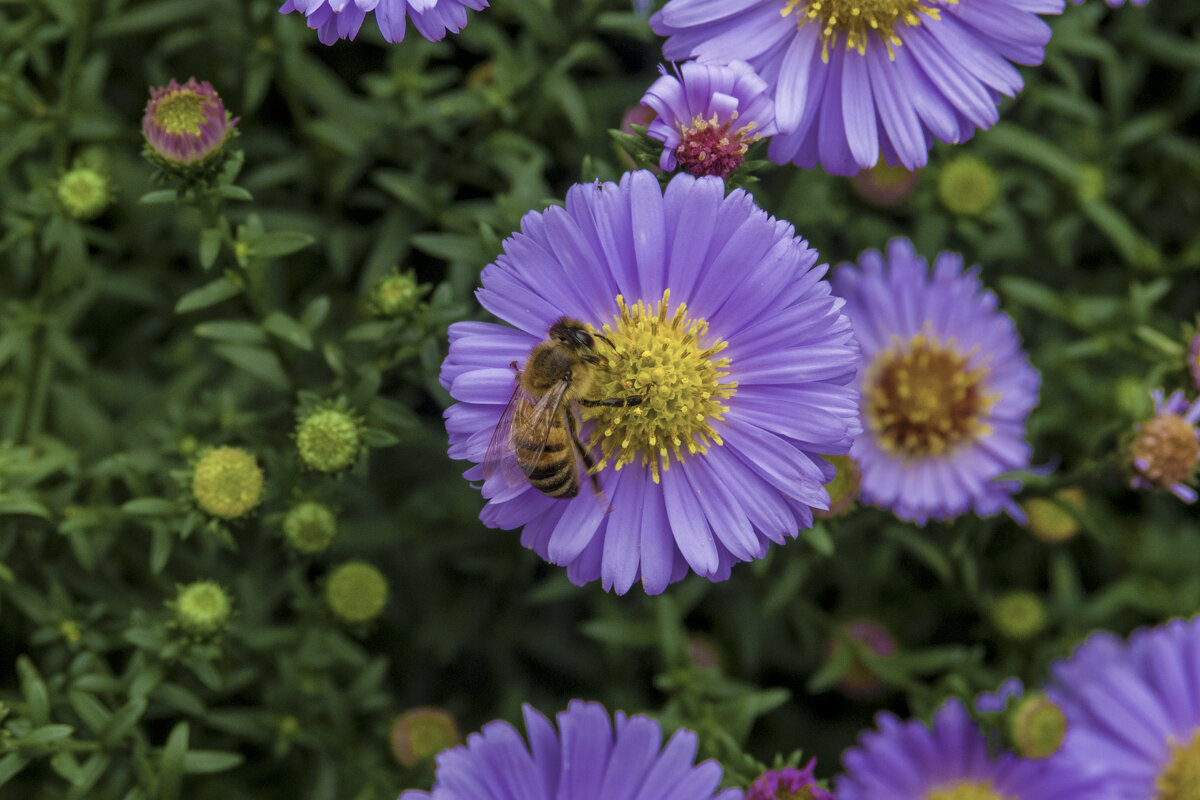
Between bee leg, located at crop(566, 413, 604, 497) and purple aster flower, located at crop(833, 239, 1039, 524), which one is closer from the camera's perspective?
bee leg, located at crop(566, 413, 604, 497)

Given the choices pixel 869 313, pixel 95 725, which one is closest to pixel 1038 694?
pixel 869 313

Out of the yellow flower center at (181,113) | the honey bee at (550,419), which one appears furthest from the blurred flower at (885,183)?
the yellow flower center at (181,113)

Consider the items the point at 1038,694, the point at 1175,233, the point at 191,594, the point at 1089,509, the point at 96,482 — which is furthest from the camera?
the point at 1175,233

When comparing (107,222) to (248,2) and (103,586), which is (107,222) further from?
(103,586)

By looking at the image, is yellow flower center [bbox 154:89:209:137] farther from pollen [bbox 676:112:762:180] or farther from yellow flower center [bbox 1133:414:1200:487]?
yellow flower center [bbox 1133:414:1200:487]

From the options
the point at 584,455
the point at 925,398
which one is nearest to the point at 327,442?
the point at 584,455

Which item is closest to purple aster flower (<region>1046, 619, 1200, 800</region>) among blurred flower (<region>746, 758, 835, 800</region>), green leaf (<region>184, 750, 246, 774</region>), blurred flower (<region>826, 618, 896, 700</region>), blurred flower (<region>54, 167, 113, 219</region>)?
blurred flower (<region>826, 618, 896, 700</region>)

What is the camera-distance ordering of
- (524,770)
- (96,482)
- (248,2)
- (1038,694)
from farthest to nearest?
(248,2), (1038,694), (96,482), (524,770)
